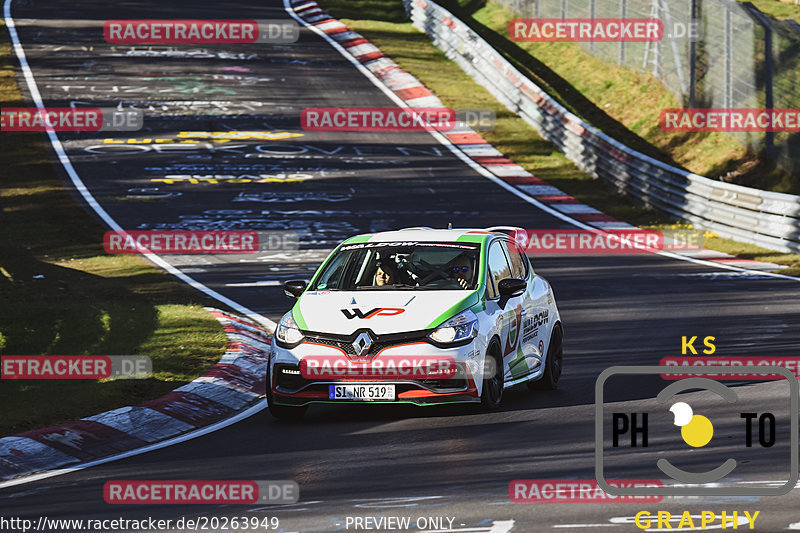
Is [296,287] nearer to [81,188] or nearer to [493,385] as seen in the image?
[493,385]

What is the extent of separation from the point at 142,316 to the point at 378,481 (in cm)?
858

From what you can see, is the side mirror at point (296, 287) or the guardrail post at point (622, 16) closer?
the side mirror at point (296, 287)

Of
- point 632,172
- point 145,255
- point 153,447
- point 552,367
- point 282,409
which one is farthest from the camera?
point 632,172

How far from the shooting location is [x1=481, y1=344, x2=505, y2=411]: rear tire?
1139 centimetres

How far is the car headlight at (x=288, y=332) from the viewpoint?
11.5 metres

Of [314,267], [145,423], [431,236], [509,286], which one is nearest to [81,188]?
[314,267]

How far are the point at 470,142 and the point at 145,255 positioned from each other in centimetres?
1247

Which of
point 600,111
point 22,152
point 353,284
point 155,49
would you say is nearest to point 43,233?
point 22,152

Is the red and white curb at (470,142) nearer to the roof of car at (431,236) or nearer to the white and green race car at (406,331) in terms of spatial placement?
the roof of car at (431,236)

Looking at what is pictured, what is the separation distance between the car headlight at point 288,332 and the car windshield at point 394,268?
0.76 meters

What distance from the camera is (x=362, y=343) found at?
1116 cm

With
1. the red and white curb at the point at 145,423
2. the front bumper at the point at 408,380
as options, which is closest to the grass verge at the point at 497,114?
the red and white curb at the point at 145,423

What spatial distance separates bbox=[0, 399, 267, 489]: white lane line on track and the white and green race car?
477 millimetres

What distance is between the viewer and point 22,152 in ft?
104
